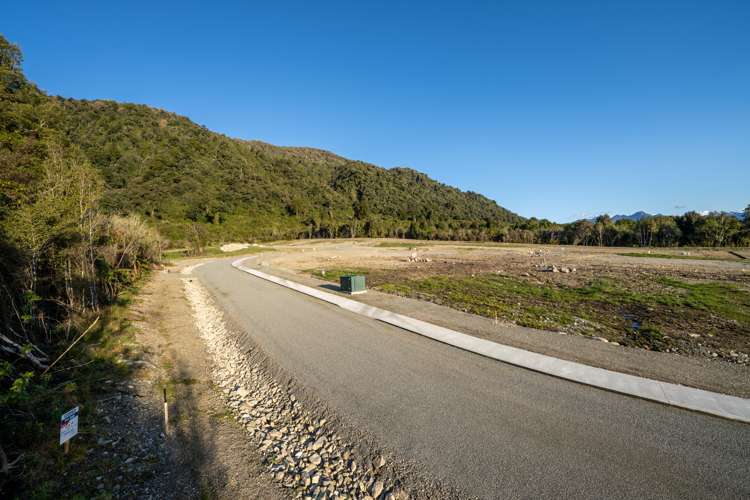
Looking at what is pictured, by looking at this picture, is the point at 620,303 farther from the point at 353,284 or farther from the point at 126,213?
the point at 126,213

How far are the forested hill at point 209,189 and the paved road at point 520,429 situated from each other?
73.5 m

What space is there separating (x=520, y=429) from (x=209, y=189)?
412 feet

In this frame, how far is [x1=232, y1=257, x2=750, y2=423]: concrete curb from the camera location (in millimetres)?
5504

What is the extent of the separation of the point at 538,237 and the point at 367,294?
81208mm

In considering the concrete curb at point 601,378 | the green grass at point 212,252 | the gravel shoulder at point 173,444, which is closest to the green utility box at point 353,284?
the concrete curb at point 601,378

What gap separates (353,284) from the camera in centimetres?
1770

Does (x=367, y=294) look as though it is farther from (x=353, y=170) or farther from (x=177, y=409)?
(x=353, y=170)

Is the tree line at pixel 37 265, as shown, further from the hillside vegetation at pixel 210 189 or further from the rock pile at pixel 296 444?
the hillside vegetation at pixel 210 189

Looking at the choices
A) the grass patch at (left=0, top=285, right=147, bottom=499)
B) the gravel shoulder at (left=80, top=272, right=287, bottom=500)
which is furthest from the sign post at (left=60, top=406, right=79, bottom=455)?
the gravel shoulder at (left=80, top=272, right=287, bottom=500)

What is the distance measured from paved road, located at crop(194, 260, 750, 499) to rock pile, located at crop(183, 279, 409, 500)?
0.59m

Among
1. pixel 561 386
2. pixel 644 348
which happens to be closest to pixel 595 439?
pixel 561 386

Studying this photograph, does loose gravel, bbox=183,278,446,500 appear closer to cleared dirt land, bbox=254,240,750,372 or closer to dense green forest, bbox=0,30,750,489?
dense green forest, bbox=0,30,750,489

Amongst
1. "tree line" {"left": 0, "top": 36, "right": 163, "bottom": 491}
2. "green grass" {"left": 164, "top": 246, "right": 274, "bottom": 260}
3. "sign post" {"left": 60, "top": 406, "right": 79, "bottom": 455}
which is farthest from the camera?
"green grass" {"left": 164, "top": 246, "right": 274, "bottom": 260}

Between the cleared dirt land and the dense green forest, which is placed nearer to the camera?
the dense green forest
